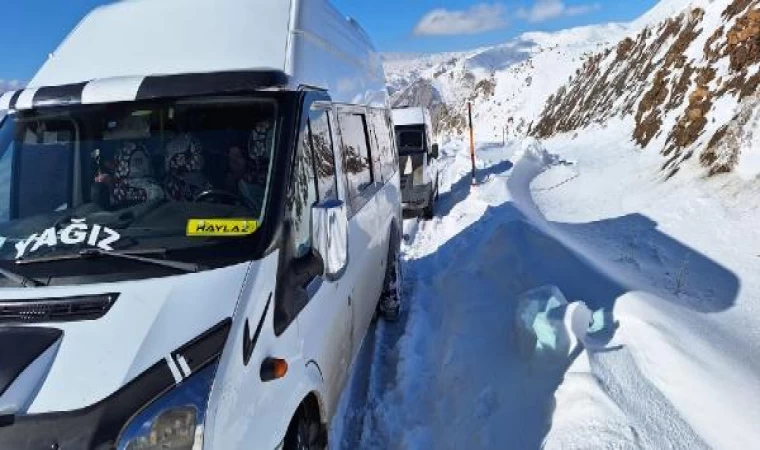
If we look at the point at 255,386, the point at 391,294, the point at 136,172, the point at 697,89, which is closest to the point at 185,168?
the point at 136,172

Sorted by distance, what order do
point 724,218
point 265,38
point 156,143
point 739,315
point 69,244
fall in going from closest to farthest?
point 69,244 → point 156,143 → point 265,38 → point 739,315 → point 724,218

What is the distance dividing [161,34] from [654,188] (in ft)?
33.0

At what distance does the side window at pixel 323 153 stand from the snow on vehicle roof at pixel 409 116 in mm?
11369

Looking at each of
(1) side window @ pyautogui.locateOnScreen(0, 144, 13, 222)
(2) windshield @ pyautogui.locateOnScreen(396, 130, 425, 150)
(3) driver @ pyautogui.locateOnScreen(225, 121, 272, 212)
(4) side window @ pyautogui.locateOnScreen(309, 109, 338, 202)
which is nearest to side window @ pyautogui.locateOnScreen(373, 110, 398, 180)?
(4) side window @ pyautogui.locateOnScreen(309, 109, 338, 202)

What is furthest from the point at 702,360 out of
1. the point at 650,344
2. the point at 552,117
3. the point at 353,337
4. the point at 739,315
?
the point at 552,117

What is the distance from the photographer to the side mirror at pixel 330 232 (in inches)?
123

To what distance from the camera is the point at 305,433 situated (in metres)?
3.33

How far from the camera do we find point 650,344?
14.4 feet

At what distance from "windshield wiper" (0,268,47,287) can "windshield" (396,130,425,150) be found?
1260cm

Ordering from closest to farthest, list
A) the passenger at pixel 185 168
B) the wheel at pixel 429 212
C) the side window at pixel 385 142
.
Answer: the passenger at pixel 185 168 < the side window at pixel 385 142 < the wheel at pixel 429 212

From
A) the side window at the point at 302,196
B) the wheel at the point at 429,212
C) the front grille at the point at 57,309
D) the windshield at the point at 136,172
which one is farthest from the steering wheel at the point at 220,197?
the wheel at the point at 429,212

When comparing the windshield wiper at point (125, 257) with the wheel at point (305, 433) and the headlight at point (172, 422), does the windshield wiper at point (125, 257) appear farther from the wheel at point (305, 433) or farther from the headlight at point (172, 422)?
the wheel at point (305, 433)

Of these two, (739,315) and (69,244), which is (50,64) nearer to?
(69,244)

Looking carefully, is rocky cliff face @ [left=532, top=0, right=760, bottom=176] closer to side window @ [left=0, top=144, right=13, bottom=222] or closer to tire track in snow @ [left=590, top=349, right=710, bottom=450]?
tire track in snow @ [left=590, top=349, right=710, bottom=450]
